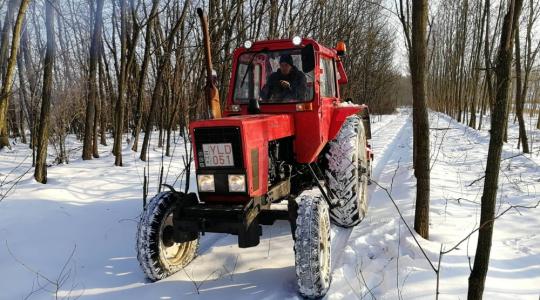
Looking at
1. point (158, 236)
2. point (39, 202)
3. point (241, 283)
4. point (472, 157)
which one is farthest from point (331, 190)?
point (472, 157)

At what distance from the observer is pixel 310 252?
2.98 metres

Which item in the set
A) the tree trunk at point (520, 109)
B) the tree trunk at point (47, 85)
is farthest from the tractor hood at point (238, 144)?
the tree trunk at point (520, 109)

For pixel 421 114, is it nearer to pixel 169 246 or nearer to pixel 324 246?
pixel 324 246

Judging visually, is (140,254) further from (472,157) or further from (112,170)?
(472,157)

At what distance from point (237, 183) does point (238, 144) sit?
0.33m

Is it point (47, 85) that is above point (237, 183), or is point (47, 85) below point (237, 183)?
above

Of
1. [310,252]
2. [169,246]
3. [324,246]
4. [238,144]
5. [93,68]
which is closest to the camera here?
[310,252]

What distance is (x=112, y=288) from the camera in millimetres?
3365

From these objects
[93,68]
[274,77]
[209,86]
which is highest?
[93,68]

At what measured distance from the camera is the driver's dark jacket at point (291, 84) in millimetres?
4254

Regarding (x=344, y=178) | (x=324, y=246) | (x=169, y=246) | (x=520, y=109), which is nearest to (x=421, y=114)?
(x=344, y=178)

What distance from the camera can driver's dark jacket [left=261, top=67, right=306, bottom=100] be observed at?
4.25 meters

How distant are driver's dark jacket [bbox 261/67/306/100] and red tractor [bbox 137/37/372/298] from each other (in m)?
0.01

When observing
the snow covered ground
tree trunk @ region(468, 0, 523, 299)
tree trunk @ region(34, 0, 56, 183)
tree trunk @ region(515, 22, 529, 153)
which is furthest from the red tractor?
tree trunk @ region(515, 22, 529, 153)
